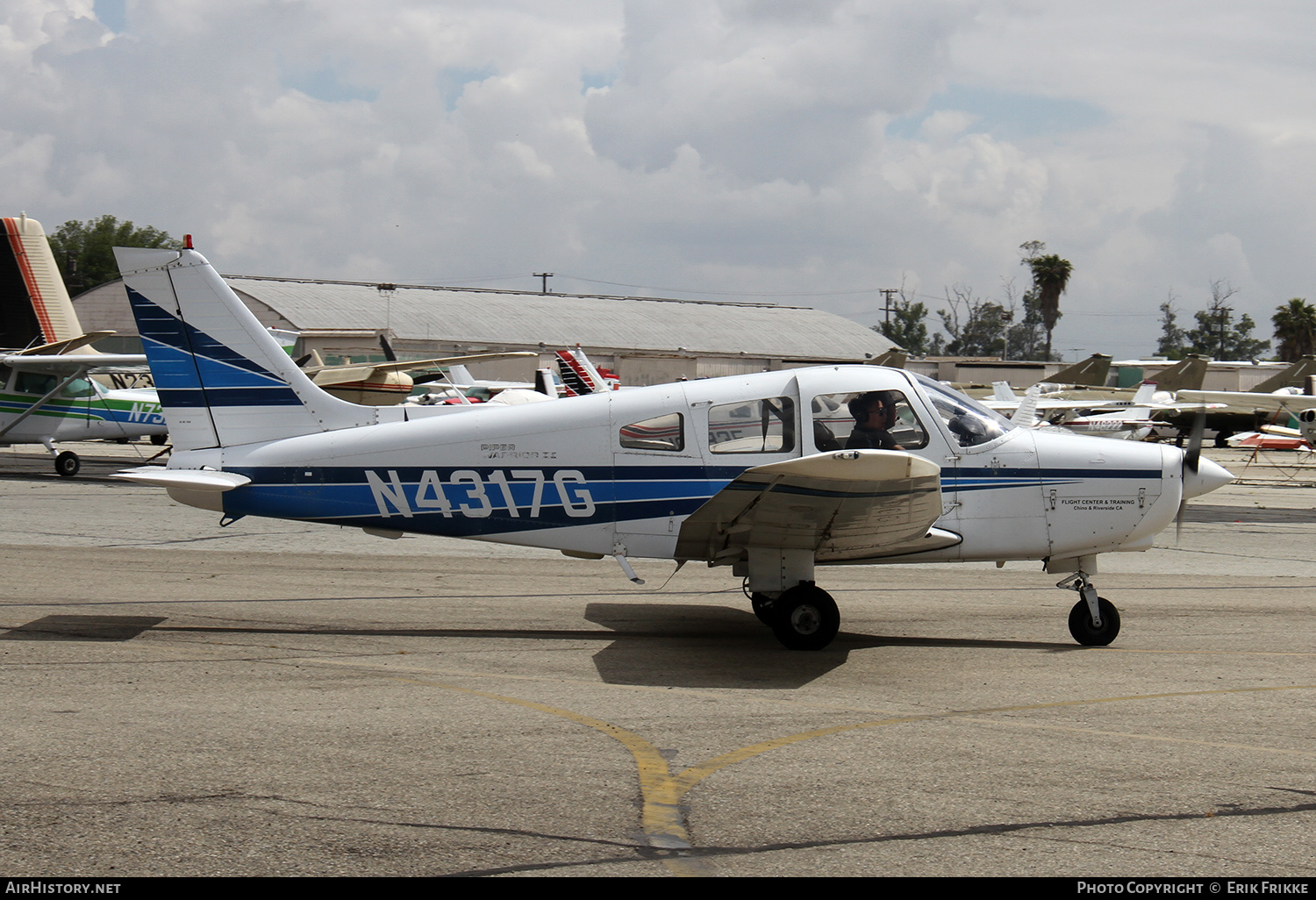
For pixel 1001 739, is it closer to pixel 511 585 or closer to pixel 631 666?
pixel 631 666

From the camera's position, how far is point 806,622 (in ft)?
27.7

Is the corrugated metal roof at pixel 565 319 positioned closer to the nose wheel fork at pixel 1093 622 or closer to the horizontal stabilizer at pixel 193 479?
the horizontal stabilizer at pixel 193 479

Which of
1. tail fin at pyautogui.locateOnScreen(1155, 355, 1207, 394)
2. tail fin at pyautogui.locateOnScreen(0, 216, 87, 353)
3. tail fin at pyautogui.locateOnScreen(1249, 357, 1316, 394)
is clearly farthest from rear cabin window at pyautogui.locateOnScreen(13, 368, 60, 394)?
tail fin at pyautogui.locateOnScreen(1249, 357, 1316, 394)

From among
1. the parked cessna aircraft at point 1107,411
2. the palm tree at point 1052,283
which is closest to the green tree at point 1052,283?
the palm tree at point 1052,283

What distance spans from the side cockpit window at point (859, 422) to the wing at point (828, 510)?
37 centimetres

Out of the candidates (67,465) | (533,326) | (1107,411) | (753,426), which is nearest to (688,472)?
(753,426)

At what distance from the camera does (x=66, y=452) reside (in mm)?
24375

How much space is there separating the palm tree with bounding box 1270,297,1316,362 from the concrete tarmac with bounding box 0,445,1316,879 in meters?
80.8

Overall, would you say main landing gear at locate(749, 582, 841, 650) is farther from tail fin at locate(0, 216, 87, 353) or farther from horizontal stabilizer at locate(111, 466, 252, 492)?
tail fin at locate(0, 216, 87, 353)

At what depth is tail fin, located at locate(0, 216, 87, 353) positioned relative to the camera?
29.8 meters

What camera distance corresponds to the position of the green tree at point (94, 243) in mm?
105438

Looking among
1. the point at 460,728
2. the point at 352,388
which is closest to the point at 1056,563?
the point at 460,728

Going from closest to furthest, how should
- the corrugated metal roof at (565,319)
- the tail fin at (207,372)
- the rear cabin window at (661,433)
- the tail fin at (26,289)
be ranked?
the rear cabin window at (661,433) → the tail fin at (207,372) → the tail fin at (26,289) → the corrugated metal roof at (565,319)

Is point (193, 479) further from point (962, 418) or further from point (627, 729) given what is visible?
point (962, 418)
